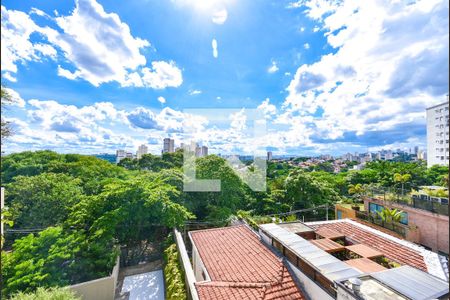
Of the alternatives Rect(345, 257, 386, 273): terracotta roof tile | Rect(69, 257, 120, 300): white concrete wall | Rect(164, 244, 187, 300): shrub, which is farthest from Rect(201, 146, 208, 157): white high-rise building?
Rect(345, 257, 386, 273): terracotta roof tile

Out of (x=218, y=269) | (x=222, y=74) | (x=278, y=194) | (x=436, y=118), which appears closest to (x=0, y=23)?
(x=218, y=269)

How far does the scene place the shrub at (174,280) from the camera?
5.37m

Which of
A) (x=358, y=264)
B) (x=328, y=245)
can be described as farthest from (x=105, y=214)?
(x=358, y=264)

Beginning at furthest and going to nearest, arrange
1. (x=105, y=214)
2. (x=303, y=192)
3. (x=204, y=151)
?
(x=204, y=151), (x=303, y=192), (x=105, y=214)

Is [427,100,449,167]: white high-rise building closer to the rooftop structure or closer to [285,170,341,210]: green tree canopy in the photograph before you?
[285,170,341,210]: green tree canopy

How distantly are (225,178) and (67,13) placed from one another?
8.69 metres

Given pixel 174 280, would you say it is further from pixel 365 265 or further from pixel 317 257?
pixel 365 265

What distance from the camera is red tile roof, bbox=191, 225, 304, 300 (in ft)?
13.8

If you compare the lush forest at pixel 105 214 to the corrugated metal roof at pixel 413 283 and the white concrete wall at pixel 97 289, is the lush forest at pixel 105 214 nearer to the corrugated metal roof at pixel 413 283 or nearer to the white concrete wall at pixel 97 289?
the white concrete wall at pixel 97 289

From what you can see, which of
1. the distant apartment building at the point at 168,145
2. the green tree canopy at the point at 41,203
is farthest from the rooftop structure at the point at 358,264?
the distant apartment building at the point at 168,145

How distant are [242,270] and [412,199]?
8297 millimetres

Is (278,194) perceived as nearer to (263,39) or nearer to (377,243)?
(377,243)

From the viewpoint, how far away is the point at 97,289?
6.50 meters

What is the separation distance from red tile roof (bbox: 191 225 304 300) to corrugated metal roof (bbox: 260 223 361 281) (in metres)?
0.48
